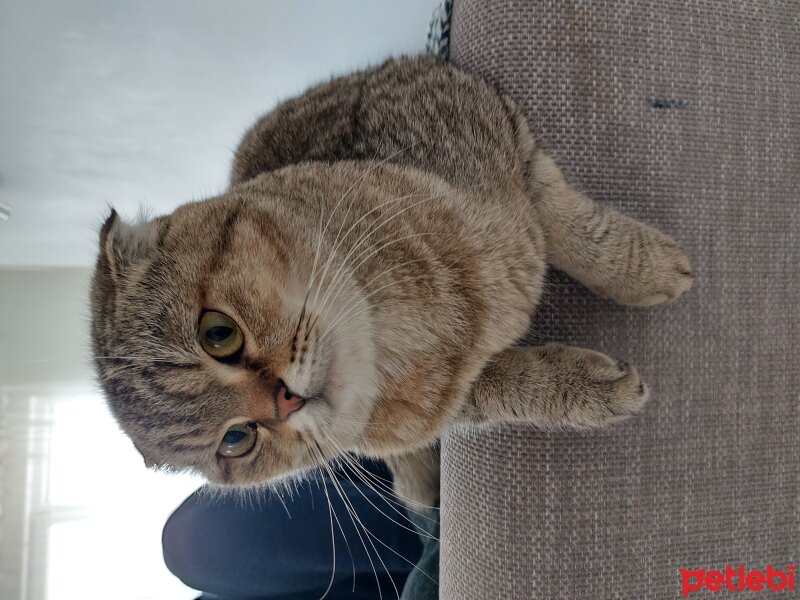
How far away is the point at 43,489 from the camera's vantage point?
2881 mm

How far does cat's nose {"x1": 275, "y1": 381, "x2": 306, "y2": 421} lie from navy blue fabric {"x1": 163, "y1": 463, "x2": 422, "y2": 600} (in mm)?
600

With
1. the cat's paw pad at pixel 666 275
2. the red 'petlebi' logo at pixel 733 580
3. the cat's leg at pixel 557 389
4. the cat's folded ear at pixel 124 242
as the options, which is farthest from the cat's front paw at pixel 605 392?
the cat's folded ear at pixel 124 242

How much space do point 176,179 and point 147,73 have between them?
64 cm

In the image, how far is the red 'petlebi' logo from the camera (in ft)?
2.91

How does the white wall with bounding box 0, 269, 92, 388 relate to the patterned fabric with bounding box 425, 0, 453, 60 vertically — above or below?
below

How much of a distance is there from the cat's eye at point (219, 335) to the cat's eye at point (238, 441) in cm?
11

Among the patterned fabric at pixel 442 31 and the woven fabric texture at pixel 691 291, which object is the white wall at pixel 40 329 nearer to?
the patterned fabric at pixel 442 31

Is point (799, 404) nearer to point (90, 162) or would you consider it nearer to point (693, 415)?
point (693, 415)

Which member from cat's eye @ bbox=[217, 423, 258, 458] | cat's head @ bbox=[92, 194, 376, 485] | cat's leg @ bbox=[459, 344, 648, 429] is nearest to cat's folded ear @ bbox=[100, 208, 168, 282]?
cat's head @ bbox=[92, 194, 376, 485]

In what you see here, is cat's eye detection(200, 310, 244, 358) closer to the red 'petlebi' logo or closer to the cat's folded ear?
the cat's folded ear

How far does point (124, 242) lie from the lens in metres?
0.79

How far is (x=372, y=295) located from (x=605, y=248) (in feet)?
1.23

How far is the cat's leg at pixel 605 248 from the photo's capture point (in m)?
0.88

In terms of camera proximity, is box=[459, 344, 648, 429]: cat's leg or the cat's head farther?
box=[459, 344, 648, 429]: cat's leg
